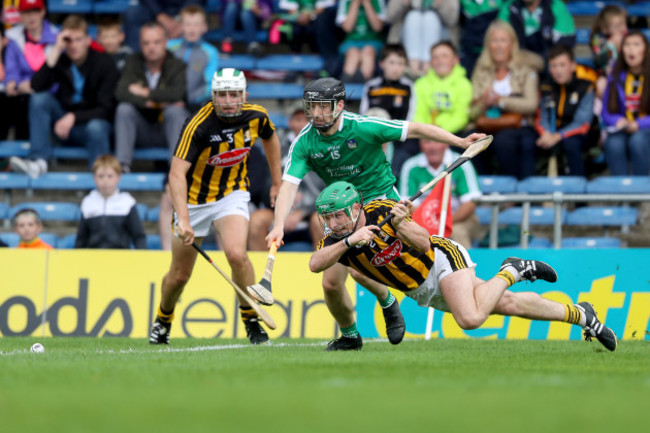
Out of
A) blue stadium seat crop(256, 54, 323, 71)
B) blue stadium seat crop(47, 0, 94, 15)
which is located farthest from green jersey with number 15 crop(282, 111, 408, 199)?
blue stadium seat crop(47, 0, 94, 15)

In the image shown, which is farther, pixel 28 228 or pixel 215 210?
pixel 28 228

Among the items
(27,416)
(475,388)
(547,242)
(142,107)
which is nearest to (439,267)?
(475,388)

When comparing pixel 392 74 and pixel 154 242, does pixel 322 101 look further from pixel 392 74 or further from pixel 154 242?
pixel 154 242

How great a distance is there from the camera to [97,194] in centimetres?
1173

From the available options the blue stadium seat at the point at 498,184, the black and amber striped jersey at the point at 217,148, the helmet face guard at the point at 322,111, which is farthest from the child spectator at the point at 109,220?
the helmet face guard at the point at 322,111

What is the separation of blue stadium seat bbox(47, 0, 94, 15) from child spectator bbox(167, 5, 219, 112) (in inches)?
89.5

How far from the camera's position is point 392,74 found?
490 inches

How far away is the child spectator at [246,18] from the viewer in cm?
1412

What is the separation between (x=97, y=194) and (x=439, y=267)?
5497 mm

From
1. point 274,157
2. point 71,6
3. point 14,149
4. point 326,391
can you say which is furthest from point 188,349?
point 71,6

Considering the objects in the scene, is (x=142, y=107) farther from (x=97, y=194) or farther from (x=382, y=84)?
(x=382, y=84)

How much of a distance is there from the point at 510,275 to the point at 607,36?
6341 mm

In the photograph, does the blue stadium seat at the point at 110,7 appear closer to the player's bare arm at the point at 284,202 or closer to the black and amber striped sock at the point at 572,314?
the player's bare arm at the point at 284,202

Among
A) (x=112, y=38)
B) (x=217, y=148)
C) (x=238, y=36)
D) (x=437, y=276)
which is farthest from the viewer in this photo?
(x=238, y=36)
